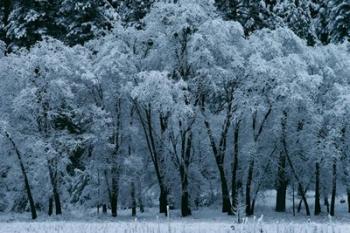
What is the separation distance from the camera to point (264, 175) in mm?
37156

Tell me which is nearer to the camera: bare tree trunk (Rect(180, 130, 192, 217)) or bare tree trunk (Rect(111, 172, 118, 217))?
bare tree trunk (Rect(180, 130, 192, 217))

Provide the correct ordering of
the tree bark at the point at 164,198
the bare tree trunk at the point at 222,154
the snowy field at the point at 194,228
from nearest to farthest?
1. the snowy field at the point at 194,228
2. the bare tree trunk at the point at 222,154
3. the tree bark at the point at 164,198

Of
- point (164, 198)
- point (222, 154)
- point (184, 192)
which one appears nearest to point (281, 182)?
point (222, 154)

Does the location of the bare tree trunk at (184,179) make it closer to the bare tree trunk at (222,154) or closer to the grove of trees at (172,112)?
the grove of trees at (172,112)

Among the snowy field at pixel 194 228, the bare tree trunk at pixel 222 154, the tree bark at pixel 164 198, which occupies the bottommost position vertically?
the snowy field at pixel 194 228

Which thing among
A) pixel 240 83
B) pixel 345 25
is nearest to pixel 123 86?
pixel 240 83

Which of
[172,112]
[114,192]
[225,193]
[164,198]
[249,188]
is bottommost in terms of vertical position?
[164,198]

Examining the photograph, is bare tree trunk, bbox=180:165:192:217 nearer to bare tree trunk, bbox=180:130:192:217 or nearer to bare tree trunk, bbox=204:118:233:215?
bare tree trunk, bbox=180:130:192:217

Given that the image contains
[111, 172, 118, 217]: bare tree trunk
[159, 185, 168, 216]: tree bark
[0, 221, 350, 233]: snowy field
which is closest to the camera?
[0, 221, 350, 233]: snowy field

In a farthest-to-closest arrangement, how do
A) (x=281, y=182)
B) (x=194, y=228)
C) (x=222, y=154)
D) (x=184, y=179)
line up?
1. (x=281, y=182)
2. (x=222, y=154)
3. (x=184, y=179)
4. (x=194, y=228)

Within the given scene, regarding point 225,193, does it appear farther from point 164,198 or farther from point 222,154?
point 164,198

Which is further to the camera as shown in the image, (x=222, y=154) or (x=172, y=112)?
(x=222, y=154)

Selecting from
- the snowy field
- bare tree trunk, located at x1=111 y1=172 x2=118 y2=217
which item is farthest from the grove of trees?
the snowy field

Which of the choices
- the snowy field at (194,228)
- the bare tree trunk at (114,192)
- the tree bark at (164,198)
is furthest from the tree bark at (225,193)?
the snowy field at (194,228)
